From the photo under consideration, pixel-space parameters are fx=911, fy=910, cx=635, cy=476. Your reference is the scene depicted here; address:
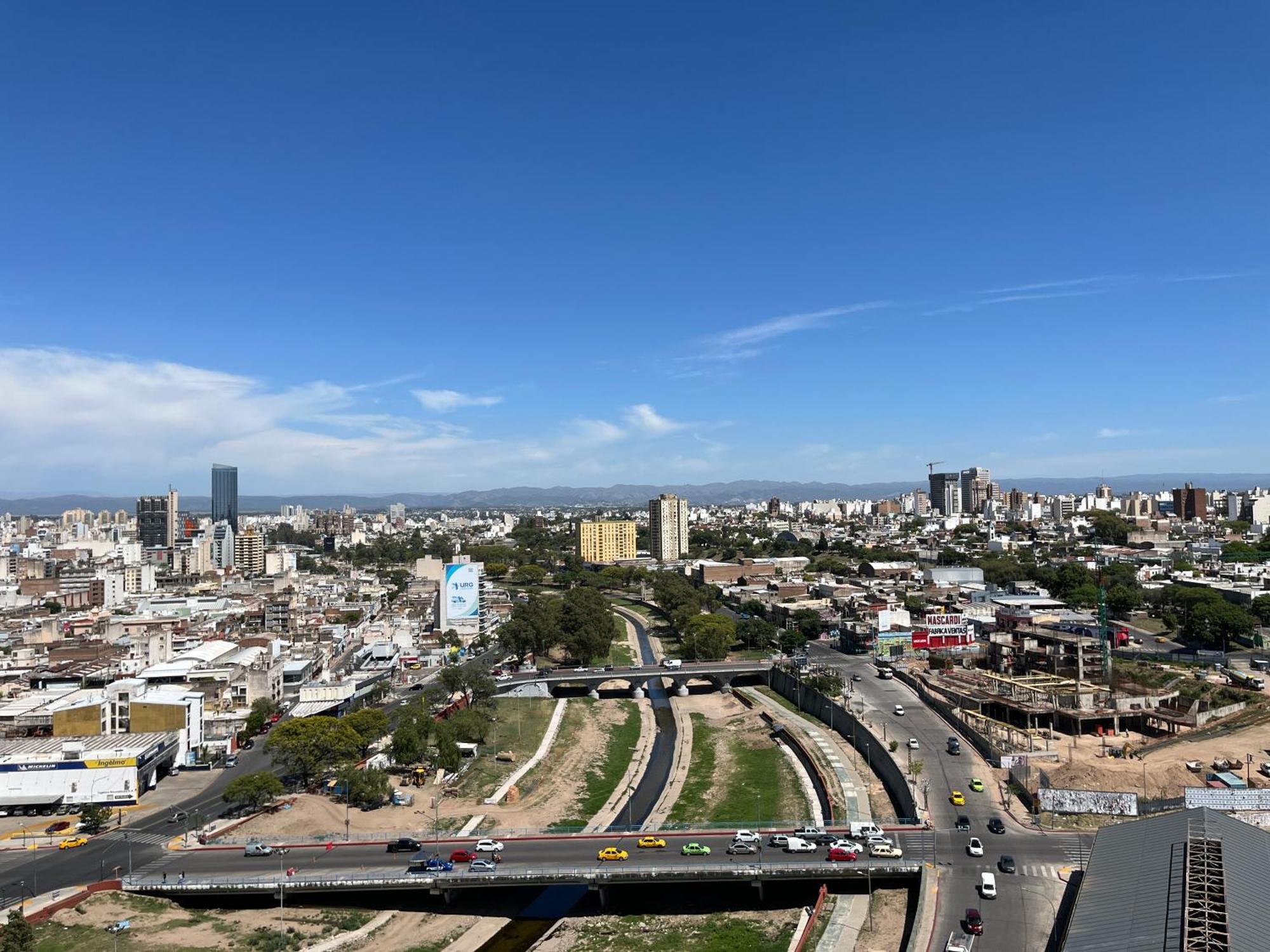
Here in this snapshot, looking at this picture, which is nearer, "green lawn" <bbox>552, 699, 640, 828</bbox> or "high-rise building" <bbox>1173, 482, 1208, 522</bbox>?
"green lawn" <bbox>552, 699, 640, 828</bbox>

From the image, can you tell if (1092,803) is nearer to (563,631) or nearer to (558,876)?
(558,876)

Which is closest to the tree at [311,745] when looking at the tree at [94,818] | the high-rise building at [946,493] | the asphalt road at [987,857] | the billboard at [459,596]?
the tree at [94,818]

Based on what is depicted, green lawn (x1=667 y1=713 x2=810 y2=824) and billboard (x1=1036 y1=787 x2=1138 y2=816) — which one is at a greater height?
billboard (x1=1036 y1=787 x2=1138 y2=816)

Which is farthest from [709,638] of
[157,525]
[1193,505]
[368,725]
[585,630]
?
[1193,505]

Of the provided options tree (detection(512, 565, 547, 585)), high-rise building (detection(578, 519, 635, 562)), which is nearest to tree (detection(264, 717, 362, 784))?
tree (detection(512, 565, 547, 585))

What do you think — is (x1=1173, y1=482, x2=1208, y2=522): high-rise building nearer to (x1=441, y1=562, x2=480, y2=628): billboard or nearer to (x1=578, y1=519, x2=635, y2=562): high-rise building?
(x1=578, y1=519, x2=635, y2=562): high-rise building

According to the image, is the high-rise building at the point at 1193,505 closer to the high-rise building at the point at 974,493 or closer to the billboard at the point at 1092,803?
the high-rise building at the point at 974,493
